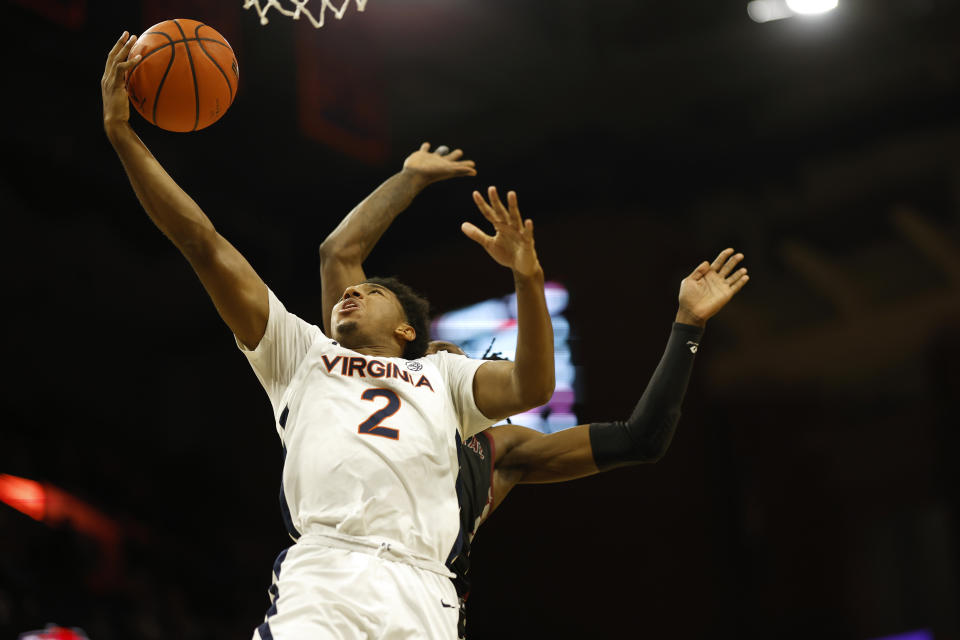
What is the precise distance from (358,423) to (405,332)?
58 centimetres

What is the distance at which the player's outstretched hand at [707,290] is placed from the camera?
3344mm

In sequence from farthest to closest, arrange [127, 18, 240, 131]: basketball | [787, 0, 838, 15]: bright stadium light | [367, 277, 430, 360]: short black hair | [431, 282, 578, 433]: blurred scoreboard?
1. [431, 282, 578, 433]: blurred scoreboard
2. [787, 0, 838, 15]: bright stadium light
3. [367, 277, 430, 360]: short black hair
4. [127, 18, 240, 131]: basketball

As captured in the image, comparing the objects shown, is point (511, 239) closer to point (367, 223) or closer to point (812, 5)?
point (367, 223)

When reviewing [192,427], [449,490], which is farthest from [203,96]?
[192,427]

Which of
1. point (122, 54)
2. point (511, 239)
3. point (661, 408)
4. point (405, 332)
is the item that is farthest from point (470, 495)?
point (122, 54)

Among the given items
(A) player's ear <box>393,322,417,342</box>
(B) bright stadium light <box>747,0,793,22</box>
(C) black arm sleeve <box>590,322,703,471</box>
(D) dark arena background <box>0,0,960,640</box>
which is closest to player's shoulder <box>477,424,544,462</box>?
(C) black arm sleeve <box>590,322,703,471</box>

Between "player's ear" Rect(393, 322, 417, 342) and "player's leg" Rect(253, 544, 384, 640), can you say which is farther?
"player's ear" Rect(393, 322, 417, 342)

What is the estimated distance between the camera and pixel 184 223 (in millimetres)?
2832

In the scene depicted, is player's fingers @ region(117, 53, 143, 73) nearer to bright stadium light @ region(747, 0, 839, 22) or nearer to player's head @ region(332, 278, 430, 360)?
player's head @ region(332, 278, 430, 360)

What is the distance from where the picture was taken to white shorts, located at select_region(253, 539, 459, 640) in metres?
2.59

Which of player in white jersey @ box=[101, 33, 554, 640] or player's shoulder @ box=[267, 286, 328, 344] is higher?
player's shoulder @ box=[267, 286, 328, 344]

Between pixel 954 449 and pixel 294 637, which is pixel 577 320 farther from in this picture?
pixel 294 637

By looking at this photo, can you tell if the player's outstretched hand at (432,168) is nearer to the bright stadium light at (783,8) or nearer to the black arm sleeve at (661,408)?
the black arm sleeve at (661,408)

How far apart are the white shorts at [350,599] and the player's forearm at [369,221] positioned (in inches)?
A: 55.2
